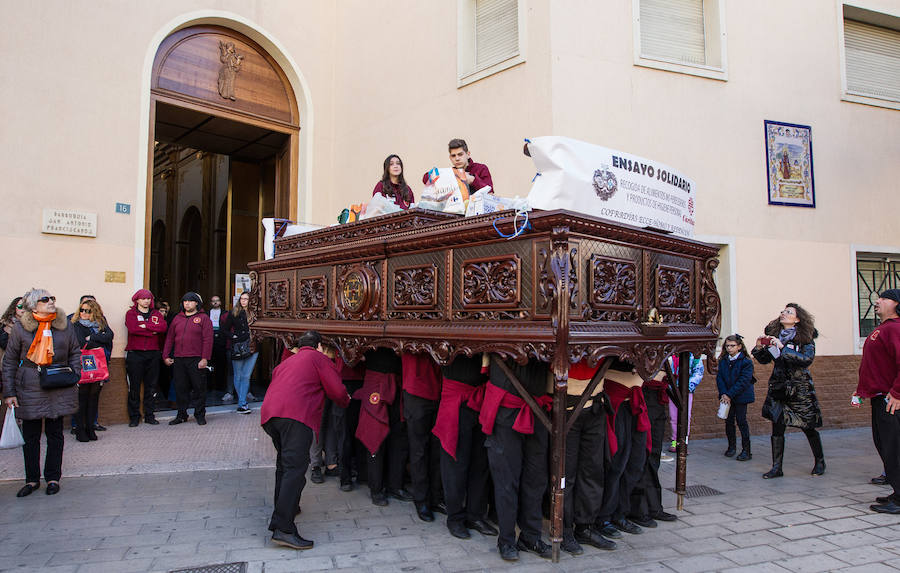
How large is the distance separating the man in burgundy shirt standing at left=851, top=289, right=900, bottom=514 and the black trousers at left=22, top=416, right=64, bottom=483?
7513mm

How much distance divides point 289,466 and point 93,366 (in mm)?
4264

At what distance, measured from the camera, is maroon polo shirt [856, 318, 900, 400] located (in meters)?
5.31

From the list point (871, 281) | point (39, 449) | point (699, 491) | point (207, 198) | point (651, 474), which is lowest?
point (699, 491)

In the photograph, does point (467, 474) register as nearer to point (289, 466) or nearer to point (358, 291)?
point (289, 466)

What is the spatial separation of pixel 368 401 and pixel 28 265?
5.54 m

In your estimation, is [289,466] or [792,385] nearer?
[289,466]

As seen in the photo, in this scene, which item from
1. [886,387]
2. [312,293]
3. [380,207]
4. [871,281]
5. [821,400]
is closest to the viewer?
[380,207]

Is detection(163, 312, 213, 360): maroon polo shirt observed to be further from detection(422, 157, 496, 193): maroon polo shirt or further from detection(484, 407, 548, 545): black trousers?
detection(484, 407, 548, 545): black trousers

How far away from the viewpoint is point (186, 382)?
8.64 metres

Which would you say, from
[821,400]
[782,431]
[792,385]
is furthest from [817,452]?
[821,400]

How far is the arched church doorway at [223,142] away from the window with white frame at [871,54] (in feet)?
30.6

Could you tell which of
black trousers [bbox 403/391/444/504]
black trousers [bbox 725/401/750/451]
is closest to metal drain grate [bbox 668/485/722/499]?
black trousers [bbox 725/401/750/451]

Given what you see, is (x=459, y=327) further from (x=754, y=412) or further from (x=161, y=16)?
(x=161, y=16)

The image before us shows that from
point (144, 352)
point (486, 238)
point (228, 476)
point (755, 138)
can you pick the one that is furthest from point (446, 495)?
point (755, 138)
